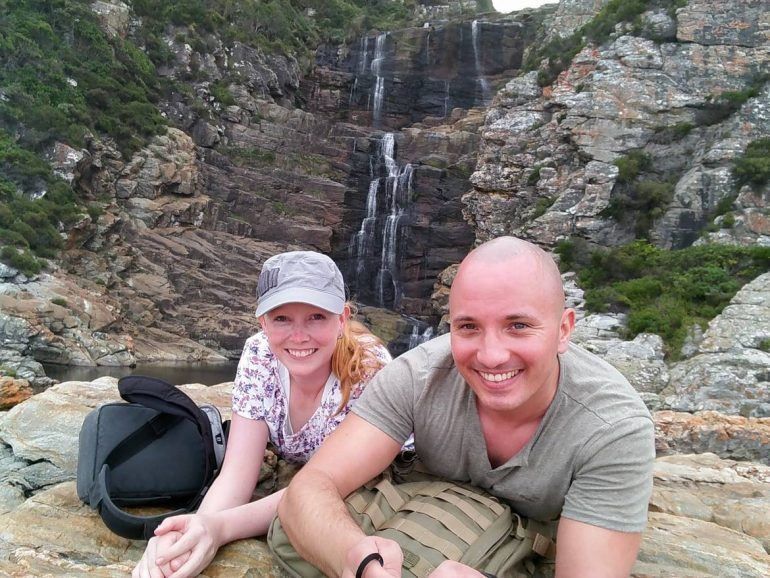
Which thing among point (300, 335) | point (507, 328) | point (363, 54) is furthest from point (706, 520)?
point (363, 54)

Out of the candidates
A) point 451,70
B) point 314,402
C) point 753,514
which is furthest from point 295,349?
point 451,70

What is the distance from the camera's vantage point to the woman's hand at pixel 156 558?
1.89 meters

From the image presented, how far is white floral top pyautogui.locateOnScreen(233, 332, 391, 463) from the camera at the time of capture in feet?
8.74

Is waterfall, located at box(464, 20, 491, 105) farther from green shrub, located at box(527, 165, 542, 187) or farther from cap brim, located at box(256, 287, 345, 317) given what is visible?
cap brim, located at box(256, 287, 345, 317)

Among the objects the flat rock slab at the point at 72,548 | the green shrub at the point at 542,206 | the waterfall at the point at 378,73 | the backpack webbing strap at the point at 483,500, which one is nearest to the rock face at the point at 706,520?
the backpack webbing strap at the point at 483,500

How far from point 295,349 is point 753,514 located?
10.4 feet

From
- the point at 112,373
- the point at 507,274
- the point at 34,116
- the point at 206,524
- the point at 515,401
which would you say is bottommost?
the point at 112,373

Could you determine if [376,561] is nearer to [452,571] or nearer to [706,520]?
[452,571]

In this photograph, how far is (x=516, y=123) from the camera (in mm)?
24141

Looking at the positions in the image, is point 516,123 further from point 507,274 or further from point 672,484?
point 507,274

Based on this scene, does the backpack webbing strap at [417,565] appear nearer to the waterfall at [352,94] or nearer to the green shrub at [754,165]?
the green shrub at [754,165]

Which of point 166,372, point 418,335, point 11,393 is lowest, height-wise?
point 166,372

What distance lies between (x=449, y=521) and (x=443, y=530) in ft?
0.13

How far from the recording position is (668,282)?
15.4 m
